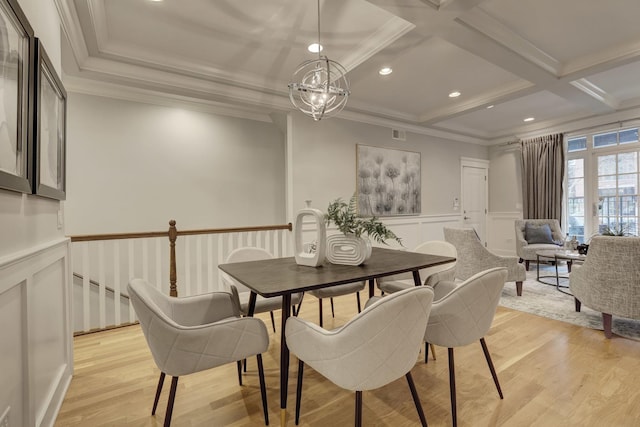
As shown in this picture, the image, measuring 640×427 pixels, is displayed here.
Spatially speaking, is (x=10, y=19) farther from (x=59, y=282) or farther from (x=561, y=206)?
(x=561, y=206)

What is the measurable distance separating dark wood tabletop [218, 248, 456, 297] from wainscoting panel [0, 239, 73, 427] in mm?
879

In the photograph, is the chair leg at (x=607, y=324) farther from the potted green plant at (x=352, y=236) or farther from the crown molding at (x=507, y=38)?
the crown molding at (x=507, y=38)

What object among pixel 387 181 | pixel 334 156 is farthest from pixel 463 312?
pixel 387 181

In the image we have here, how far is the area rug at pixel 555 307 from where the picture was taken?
2.85 metres

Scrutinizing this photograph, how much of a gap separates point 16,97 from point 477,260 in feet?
13.2

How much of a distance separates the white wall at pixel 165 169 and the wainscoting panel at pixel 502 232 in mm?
4758

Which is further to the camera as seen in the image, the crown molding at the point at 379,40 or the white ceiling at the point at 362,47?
the crown molding at the point at 379,40

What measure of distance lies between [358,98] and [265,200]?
1997 mm

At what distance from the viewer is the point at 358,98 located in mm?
4355

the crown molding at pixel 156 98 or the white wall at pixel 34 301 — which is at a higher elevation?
the crown molding at pixel 156 98

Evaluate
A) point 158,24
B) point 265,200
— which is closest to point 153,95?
point 158,24

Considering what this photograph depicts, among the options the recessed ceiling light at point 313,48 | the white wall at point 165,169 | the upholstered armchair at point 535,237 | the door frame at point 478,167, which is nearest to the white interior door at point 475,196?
the door frame at point 478,167

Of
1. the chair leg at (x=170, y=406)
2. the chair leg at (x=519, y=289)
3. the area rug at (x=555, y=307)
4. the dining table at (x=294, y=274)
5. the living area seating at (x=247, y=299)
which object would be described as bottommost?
the area rug at (x=555, y=307)

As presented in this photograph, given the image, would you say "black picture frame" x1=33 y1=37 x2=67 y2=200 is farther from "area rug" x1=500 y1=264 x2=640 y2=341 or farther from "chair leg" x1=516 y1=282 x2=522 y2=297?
"chair leg" x1=516 y1=282 x2=522 y2=297
